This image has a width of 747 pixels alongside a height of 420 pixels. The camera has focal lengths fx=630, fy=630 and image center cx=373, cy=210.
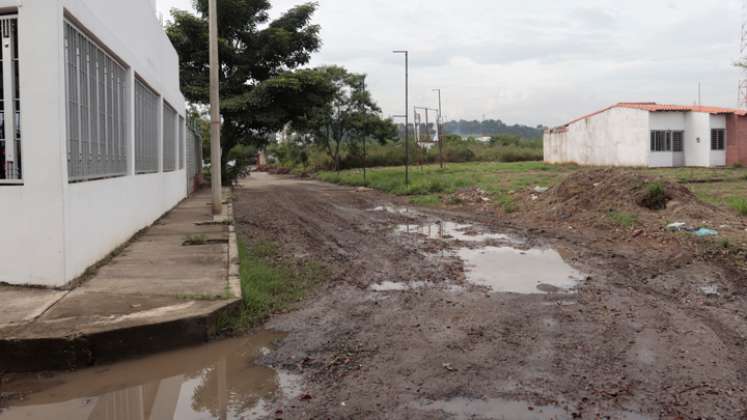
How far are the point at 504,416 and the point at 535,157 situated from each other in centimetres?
4880

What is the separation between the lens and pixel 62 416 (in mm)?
3879

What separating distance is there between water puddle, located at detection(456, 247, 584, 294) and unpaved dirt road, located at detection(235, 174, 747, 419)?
26mm

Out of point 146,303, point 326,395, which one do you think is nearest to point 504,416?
point 326,395

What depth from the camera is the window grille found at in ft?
20.6

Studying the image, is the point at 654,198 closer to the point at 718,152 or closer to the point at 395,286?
the point at 395,286

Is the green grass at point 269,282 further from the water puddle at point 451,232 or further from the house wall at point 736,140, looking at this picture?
the house wall at point 736,140

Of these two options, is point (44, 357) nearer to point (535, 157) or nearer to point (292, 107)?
point (292, 107)

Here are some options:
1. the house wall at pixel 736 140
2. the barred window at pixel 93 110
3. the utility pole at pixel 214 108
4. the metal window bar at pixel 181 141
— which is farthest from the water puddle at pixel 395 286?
the house wall at pixel 736 140

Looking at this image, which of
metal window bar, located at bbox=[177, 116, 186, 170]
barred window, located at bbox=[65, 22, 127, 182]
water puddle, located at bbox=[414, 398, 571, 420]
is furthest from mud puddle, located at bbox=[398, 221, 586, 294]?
metal window bar, located at bbox=[177, 116, 186, 170]

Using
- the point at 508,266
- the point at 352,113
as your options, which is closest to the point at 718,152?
the point at 352,113

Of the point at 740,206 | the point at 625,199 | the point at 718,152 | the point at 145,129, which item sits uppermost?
the point at 718,152

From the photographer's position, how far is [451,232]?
12.2m

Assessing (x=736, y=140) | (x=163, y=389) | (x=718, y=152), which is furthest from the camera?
(x=718, y=152)

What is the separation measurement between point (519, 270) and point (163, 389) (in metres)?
5.20
